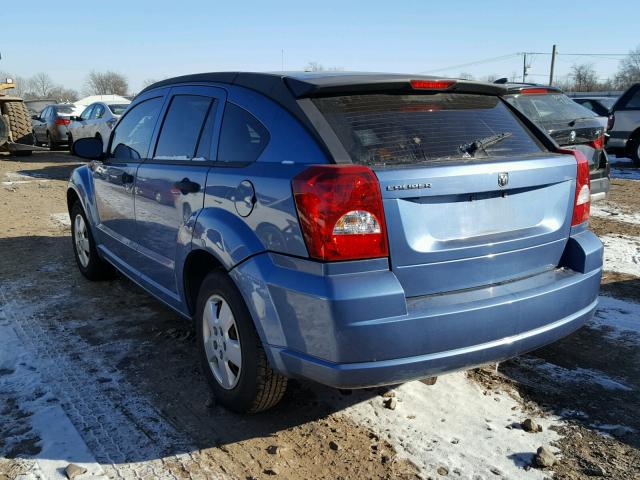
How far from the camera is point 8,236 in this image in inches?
291

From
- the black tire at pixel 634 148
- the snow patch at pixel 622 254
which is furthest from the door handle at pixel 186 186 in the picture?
the black tire at pixel 634 148

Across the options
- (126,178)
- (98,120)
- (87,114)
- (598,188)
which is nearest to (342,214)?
(126,178)

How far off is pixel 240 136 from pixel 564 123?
19.1ft

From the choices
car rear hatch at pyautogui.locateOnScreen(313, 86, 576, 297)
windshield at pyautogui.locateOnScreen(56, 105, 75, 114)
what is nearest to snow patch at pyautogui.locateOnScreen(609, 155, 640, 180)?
car rear hatch at pyautogui.locateOnScreen(313, 86, 576, 297)

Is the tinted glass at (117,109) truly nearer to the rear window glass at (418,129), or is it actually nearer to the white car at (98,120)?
the white car at (98,120)

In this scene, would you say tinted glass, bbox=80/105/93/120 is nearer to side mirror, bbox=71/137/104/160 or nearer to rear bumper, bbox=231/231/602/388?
side mirror, bbox=71/137/104/160

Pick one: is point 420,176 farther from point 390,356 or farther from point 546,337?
point 546,337

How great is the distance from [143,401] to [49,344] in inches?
46.5

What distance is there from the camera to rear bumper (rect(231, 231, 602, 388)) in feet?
7.86

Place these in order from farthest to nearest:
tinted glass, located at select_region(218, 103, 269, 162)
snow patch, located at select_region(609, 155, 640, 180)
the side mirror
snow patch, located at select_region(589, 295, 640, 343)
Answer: snow patch, located at select_region(609, 155, 640, 180), the side mirror, snow patch, located at select_region(589, 295, 640, 343), tinted glass, located at select_region(218, 103, 269, 162)

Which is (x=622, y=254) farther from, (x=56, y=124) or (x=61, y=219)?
(x=56, y=124)

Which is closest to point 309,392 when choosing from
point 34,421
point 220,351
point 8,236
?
point 220,351

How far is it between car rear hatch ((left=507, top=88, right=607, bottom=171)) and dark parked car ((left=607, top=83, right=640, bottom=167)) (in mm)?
6117

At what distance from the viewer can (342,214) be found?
7.92 ft
